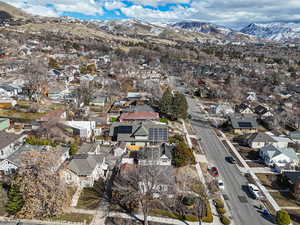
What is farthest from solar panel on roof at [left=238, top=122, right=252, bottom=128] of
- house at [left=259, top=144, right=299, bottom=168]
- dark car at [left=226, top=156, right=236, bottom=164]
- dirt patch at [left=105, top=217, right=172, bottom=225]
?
dirt patch at [left=105, top=217, right=172, bottom=225]

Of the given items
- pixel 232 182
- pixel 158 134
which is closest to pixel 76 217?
pixel 158 134

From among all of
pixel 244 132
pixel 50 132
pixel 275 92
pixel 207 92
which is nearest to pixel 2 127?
pixel 50 132

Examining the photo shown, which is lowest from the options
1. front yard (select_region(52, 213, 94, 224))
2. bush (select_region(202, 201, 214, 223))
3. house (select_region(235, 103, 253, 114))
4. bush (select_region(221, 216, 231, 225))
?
front yard (select_region(52, 213, 94, 224))

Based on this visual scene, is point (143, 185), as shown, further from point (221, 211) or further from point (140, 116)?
point (140, 116)

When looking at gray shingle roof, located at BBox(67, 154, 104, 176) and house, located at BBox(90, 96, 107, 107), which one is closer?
gray shingle roof, located at BBox(67, 154, 104, 176)

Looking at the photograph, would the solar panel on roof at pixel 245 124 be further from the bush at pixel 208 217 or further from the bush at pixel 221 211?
the bush at pixel 208 217

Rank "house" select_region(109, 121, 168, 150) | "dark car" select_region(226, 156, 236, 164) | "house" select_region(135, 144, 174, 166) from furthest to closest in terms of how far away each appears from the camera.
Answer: "house" select_region(109, 121, 168, 150) → "dark car" select_region(226, 156, 236, 164) → "house" select_region(135, 144, 174, 166)

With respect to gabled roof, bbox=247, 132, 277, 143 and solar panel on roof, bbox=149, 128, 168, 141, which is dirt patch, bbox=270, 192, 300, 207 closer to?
gabled roof, bbox=247, 132, 277, 143
